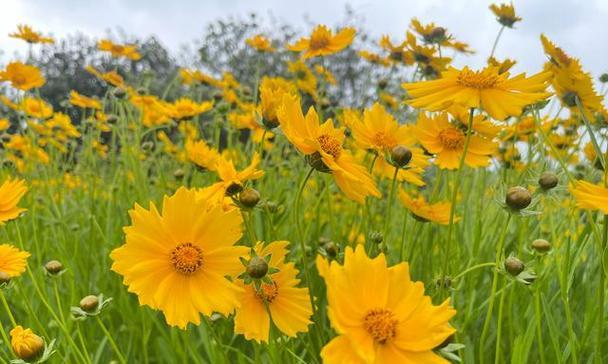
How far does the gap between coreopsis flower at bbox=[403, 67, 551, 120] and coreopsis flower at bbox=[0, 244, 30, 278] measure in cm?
61

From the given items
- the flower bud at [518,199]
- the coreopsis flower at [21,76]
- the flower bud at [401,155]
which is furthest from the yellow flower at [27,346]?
the coreopsis flower at [21,76]

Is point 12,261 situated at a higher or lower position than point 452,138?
lower

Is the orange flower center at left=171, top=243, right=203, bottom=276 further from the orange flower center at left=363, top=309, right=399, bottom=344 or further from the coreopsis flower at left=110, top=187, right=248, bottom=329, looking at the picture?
the orange flower center at left=363, top=309, right=399, bottom=344

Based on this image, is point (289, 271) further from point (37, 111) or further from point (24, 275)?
point (37, 111)

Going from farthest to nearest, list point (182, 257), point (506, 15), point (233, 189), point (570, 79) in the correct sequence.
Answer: point (506, 15) → point (570, 79) → point (233, 189) → point (182, 257)

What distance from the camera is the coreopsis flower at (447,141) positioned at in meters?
1.03

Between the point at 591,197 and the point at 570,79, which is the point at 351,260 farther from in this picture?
the point at 570,79

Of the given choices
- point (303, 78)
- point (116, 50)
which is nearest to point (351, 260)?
point (303, 78)

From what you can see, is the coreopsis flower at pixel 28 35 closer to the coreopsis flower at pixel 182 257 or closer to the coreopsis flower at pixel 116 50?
the coreopsis flower at pixel 116 50

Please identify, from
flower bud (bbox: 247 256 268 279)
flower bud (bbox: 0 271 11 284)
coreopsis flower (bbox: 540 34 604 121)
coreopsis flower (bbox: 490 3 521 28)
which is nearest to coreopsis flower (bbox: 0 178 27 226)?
flower bud (bbox: 0 271 11 284)

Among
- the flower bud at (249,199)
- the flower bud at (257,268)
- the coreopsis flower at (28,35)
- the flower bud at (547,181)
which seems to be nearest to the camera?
the flower bud at (257,268)

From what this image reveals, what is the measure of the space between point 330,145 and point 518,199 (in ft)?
0.83

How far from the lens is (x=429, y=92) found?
0.88 meters

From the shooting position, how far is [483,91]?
2.80 ft
